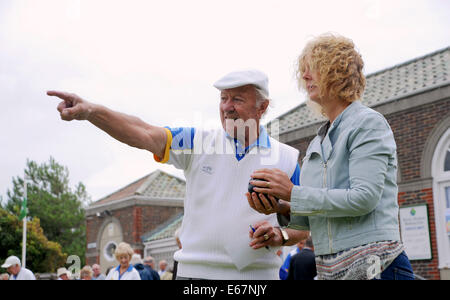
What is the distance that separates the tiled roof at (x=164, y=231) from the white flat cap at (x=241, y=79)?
70.8ft

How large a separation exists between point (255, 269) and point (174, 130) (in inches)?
33.9

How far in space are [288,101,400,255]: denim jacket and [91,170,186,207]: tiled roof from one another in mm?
23721

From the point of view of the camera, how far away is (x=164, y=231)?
82.7 ft

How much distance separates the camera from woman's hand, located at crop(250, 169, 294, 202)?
2182mm

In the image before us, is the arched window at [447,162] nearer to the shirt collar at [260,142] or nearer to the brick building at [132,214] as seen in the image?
the shirt collar at [260,142]

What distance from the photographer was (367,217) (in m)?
2.07

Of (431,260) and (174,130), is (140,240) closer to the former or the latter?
(431,260)

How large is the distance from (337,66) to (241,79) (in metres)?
0.85

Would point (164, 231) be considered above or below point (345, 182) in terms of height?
above

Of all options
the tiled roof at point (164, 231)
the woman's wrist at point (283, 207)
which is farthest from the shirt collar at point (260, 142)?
the tiled roof at point (164, 231)

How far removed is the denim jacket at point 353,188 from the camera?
201 cm

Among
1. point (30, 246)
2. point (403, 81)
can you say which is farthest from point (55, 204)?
point (403, 81)

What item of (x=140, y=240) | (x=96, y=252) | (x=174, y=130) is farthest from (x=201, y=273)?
(x=96, y=252)

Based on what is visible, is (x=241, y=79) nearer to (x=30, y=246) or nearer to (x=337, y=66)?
(x=337, y=66)
